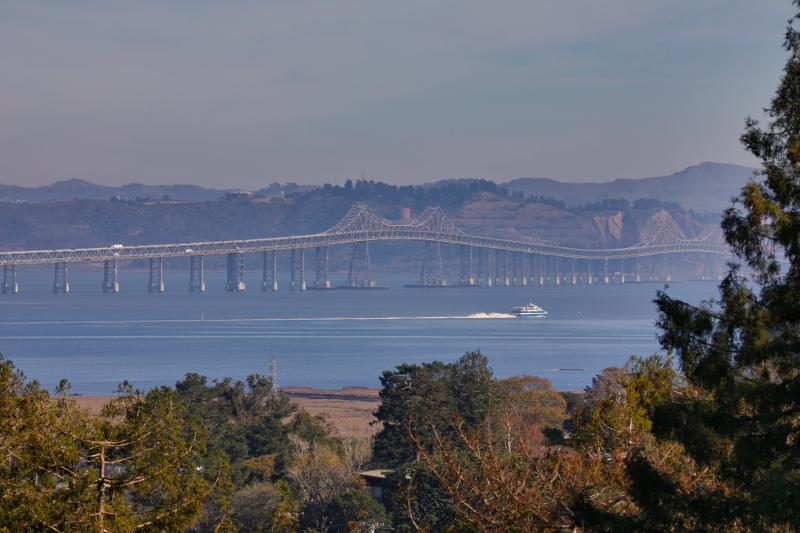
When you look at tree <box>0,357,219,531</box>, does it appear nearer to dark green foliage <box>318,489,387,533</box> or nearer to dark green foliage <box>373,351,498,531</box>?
dark green foliage <box>318,489,387,533</box>

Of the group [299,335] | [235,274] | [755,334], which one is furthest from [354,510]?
[235,274]

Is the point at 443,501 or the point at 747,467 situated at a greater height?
the point at 747,467

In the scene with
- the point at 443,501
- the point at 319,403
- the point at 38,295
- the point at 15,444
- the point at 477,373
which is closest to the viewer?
the point at 15,444

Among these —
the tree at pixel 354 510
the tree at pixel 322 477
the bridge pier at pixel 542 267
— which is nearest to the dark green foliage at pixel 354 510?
the tree at pixel 354 510

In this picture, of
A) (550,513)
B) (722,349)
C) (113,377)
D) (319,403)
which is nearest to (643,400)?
(550,513)

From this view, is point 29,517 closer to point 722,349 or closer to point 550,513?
point 550,513

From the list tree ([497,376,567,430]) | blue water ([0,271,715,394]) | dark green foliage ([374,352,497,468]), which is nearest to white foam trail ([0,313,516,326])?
blue water ([0,271,715,394])

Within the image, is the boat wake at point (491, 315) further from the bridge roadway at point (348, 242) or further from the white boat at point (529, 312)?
the bridge roadway at point (348, 242)
